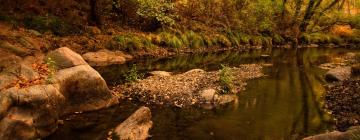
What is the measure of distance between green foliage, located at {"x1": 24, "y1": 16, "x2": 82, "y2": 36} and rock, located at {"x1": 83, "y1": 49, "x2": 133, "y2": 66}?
3.04m

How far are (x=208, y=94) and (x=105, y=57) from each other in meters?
11.3

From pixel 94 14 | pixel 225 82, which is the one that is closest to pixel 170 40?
pixel 94 14

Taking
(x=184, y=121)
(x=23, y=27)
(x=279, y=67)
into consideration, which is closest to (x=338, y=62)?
(x=279, y=67)

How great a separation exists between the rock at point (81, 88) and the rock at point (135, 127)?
2.64m

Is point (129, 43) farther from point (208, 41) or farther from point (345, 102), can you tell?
point (345, 102)

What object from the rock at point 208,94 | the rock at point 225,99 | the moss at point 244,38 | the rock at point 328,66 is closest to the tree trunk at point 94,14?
the rock at point 208,94

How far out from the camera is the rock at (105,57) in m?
24.4

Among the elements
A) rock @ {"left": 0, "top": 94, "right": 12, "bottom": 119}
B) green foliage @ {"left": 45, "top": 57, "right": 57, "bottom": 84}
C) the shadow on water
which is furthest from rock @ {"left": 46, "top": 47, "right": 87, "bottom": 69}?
rock @ {"left": 0, "top": 94, "right": 12, "bottom": 119}

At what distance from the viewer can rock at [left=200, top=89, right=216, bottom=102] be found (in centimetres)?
1597

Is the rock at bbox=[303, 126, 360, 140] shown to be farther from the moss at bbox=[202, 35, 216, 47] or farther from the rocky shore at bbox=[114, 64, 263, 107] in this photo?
the moss at bbox=[202, 35, 216, 47]

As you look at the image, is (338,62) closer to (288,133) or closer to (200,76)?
(200,76)

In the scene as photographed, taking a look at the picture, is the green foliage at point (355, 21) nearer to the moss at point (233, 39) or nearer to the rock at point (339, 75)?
the moss at point (233, 39)

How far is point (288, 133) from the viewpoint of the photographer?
1249 centimetres

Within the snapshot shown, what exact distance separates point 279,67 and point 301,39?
20671mm
